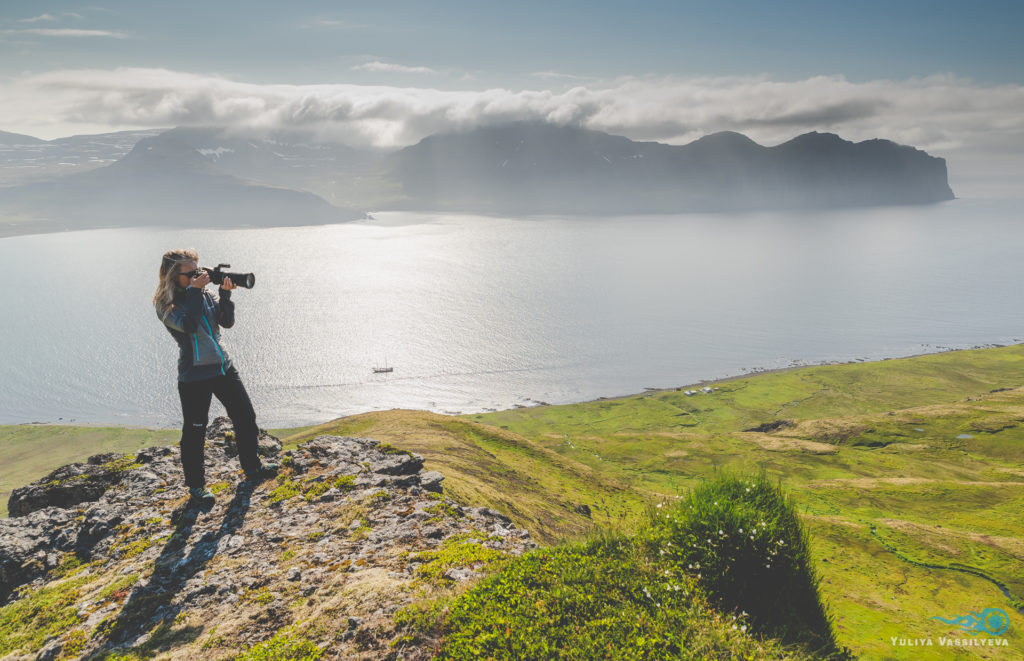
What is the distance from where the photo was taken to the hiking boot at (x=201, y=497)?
13.2 meters

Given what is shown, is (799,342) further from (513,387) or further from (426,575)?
(426,575)

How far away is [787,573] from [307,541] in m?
10.5

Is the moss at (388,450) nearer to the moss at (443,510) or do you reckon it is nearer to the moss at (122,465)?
the moss at (443,510)

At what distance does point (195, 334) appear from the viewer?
1130cm

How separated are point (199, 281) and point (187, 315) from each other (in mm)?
841

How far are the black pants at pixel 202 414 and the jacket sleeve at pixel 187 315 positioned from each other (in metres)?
1.35

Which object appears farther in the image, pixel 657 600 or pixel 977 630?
pixel 977 630

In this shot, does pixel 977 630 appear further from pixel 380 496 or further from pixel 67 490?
pixel 67 490

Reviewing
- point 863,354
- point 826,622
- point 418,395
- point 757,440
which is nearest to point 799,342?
point 863,354

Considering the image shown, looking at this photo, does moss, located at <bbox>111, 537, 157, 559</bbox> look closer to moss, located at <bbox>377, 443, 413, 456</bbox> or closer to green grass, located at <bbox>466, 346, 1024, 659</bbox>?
moss, located at <bbox>377, 443, 413, 456</bbox>

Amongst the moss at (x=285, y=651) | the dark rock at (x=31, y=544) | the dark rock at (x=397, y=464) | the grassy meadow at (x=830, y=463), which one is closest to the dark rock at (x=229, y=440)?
the dark rock at (x=397, y=464)

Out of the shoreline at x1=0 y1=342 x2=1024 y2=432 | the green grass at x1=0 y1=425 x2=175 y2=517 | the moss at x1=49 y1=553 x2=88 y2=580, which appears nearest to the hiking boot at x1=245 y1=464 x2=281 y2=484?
the moss at x1=49 y1=553 x2=88 y2=580

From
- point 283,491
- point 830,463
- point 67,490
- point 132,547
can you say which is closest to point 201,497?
point 132,547

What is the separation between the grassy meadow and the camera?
31062 millimetres
